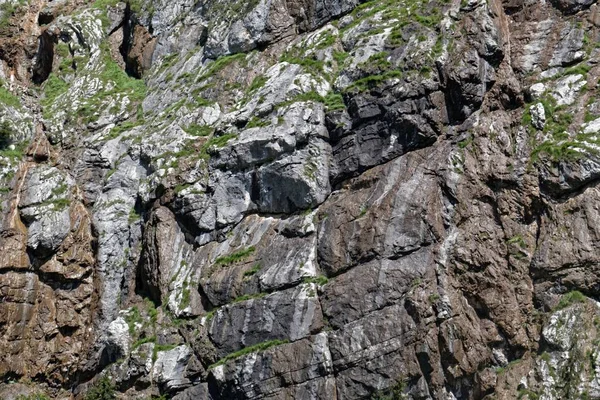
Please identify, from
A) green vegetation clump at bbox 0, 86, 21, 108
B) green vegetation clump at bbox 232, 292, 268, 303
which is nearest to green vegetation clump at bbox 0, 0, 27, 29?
green vegetation clump at bbox 0, 86, 21, 108

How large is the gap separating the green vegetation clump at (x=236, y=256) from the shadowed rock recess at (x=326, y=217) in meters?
0.08

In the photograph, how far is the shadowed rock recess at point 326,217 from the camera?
774 inches

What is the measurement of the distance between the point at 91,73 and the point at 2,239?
33.5ft

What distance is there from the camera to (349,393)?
19.9m

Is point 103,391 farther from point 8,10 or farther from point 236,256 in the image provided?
point 8,10

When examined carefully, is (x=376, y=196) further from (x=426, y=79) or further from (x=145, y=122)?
(x=145, y=122)

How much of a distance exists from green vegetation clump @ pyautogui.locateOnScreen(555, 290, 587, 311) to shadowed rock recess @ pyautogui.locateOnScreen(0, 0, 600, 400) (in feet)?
0.18

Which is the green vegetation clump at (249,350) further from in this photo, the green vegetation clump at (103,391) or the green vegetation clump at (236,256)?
the green vegetation clump at (103,391)

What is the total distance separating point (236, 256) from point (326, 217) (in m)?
3.08

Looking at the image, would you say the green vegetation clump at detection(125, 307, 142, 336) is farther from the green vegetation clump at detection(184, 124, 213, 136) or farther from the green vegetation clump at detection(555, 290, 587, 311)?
the green vegetation clump at detection(555, 290, 587, 311)

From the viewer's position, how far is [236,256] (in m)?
23.2

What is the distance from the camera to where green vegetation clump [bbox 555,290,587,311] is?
1908 cm

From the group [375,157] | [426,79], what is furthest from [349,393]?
[426,79]

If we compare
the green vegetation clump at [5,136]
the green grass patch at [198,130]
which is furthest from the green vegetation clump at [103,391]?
the green vegetation clump at [5,136]
